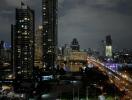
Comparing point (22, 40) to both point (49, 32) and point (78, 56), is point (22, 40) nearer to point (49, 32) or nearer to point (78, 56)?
point (49, 32)

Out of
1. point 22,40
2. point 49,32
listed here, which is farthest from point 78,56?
point 22,40

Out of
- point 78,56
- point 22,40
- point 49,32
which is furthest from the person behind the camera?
point 78,56

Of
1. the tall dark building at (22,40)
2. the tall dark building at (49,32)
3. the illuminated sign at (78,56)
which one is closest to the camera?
the tall dark building at (22,40)

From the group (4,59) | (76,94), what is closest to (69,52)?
(4,59)

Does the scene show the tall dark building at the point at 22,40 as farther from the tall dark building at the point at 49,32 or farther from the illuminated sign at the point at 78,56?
the illuminated sign at the point at 78,56

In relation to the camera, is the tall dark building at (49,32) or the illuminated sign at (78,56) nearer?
the tall dark building at (49,32)

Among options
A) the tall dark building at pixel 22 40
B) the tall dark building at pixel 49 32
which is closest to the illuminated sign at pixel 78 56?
the tall dark building at pixel 49 32

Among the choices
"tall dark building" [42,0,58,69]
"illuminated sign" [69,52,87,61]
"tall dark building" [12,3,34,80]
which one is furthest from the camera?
"illuminated sign" [69,52,87,61]

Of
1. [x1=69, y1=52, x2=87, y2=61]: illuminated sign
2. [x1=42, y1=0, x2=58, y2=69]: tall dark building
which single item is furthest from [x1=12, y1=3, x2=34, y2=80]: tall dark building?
[x1=69, y1=52, x2=87, y2=61]: illuminated sign

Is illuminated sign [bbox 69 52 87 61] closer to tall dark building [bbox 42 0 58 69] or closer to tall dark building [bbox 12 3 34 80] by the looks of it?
tall dark building [bbox 42 0 58 69]

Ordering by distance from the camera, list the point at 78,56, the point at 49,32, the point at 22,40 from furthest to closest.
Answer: the point at 78,56 < the point at 49,32 < the point at 22,40

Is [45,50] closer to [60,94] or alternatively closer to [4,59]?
[4,59]
